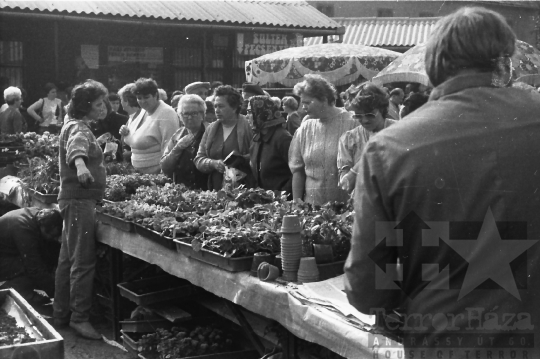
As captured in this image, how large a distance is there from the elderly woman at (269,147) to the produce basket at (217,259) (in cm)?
146

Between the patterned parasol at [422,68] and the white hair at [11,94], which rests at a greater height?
the patterned parasol at [422,68]

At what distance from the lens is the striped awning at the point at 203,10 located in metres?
12.5

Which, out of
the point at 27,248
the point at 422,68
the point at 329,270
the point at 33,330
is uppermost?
the point at 422,68

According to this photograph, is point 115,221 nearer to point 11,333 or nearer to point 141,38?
point 11,333

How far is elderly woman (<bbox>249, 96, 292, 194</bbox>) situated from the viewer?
18.5 ft

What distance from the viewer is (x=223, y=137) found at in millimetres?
6102

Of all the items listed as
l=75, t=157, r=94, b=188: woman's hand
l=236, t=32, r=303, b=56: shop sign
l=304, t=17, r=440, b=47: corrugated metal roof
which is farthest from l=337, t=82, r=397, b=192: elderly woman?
l=304, t=17, r=440, b=47: corrugated metal roof

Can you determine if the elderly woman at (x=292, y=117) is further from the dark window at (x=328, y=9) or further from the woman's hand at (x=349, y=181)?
the dark window at (x=328, y=9)

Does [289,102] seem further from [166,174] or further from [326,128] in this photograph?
[326,128]

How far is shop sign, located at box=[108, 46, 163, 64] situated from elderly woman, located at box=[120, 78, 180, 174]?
23.6 feet

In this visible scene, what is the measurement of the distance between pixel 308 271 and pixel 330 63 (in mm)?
6523

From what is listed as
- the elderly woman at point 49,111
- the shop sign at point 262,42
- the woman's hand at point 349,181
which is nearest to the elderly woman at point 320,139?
the woman's hand at point 349,181

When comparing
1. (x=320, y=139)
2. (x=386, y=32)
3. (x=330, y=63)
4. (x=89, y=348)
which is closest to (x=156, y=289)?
(x=89, y=348)

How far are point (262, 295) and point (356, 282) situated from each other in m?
1.73
